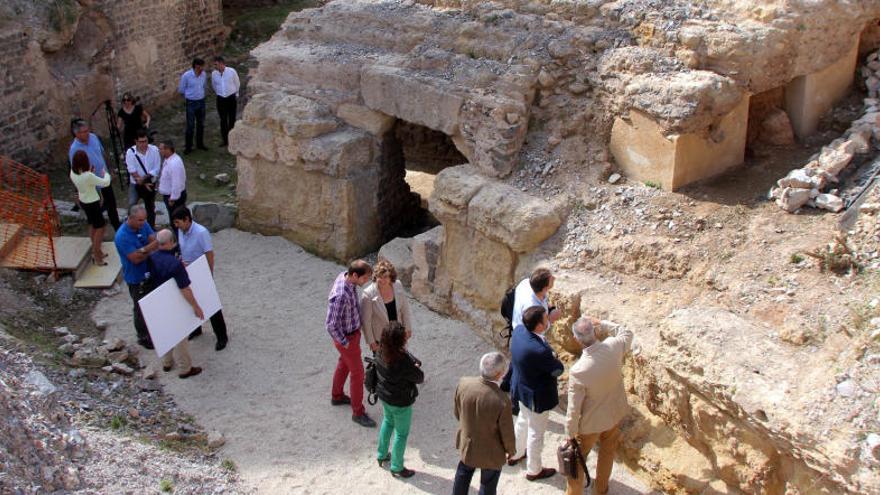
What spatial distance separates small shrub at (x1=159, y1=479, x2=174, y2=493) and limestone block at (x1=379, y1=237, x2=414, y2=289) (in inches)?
148

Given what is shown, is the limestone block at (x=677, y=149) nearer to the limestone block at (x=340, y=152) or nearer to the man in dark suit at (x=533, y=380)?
the man in dark suit at (x=533, y=380)

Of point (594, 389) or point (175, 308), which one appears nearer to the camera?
point (594, 389)

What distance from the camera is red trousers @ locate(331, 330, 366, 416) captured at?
7098 mm

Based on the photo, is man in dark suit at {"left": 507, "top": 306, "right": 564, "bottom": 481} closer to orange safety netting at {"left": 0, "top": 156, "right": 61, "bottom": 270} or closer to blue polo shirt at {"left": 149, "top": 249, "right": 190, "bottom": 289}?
blue polo shirt at {"left": 149, "top": 249, "right": 190, "bottom": 289}

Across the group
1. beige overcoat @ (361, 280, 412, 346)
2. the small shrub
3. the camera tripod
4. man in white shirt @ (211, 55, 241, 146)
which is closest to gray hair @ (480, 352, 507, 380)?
beige overcoat @ (361, 280, 412, 346)

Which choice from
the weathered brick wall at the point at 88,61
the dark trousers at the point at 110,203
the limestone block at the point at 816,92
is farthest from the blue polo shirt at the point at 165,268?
the limestone block at the point at 816,92

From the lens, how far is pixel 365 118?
9945 millimetres

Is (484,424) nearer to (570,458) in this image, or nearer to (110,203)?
(570,458)

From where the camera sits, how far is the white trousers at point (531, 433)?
21.2ft

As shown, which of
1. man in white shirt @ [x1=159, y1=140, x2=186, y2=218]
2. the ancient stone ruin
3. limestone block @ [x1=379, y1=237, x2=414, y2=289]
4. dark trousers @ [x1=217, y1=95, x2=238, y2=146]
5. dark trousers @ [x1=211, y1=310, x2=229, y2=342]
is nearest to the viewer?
the ancient stone ruin

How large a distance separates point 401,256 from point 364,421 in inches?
99.5

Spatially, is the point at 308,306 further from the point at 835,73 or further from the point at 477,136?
the point at 835,73

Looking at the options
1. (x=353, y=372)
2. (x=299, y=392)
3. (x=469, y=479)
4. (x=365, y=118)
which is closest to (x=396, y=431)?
(x=469, y=479)

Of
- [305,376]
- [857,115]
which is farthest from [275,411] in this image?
[857,115]
